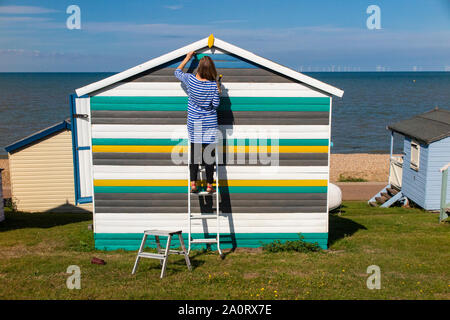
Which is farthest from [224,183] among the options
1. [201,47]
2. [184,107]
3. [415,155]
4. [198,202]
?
[415,155]

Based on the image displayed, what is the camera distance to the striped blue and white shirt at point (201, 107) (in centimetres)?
902

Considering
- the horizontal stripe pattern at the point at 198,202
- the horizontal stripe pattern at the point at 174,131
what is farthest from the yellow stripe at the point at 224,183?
the horizontal stripe pattern at the point at 174,131

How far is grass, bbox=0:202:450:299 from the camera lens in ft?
24.8

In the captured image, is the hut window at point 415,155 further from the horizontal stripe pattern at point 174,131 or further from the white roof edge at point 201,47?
the white roof edge at point 201,47

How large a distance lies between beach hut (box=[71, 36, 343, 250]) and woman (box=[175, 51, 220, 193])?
42 centimetres

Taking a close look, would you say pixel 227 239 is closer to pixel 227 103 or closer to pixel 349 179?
pixel 227 103

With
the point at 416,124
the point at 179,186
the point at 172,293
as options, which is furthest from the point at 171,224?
the point at 416,124

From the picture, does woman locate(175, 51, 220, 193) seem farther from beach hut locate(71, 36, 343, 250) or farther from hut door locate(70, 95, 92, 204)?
hut door locate(70, 95, 92, 204)

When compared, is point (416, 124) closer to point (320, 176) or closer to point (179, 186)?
point (320, 176)

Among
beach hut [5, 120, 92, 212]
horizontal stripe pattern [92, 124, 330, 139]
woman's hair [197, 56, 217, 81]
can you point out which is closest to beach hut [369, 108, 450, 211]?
horizontal stripe pattern [92, 124, 330, 139]

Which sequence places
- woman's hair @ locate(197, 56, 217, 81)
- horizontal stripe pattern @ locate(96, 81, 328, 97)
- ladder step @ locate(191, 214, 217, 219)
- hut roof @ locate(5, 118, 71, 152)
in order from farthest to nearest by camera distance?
hut roof @ locate(5, 118, 71, 152)
horizontal stripe pattern @ locate(96, 81, 328, 97)
ladder step @ locate(191, 214, 217, 219)
woman's hair @ locate(197, 56, 217, 81)

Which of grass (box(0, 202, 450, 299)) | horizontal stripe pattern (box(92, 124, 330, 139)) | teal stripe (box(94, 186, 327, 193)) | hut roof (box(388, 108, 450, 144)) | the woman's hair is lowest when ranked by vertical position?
grass (box(0, 202, 450, 299))

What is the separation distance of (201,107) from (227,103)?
0.75m

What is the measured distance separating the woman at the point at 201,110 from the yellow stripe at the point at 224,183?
0.54 meters
